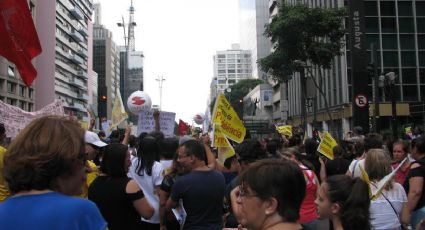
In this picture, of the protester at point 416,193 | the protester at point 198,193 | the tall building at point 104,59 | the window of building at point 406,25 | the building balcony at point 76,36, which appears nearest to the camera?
the protester at point 198,193

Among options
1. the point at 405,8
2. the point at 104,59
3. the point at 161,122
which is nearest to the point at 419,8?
the point at 405,8

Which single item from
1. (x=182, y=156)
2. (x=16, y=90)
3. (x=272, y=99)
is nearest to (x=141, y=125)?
(x=182, y=156)

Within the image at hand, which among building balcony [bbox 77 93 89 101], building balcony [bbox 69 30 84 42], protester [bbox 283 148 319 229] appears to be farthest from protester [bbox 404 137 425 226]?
building balcony [bbox 77 93 89 101]

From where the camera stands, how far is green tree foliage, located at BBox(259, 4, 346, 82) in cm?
2975

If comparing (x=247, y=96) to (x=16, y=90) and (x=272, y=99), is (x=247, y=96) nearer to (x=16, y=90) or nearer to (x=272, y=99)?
(x=272, y=99)

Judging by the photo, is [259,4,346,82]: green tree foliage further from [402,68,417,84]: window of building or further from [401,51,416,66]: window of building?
[401,51,416,66]: window of building

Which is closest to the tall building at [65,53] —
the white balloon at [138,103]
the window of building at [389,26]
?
the window of building at [389,26]

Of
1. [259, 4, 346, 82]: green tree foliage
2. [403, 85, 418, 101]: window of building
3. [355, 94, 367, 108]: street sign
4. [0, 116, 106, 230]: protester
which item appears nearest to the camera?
[0, 116, 106, 230]: protester

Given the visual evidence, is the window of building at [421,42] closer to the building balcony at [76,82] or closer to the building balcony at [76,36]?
the building balcony at [76,36]

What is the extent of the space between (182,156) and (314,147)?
164 inches

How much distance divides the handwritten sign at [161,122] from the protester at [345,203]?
8.31 metres

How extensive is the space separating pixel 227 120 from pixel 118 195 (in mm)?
4654

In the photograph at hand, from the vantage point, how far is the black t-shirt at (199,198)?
16.9 feet

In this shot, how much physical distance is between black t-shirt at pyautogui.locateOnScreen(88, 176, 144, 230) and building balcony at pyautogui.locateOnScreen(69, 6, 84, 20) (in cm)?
11647
